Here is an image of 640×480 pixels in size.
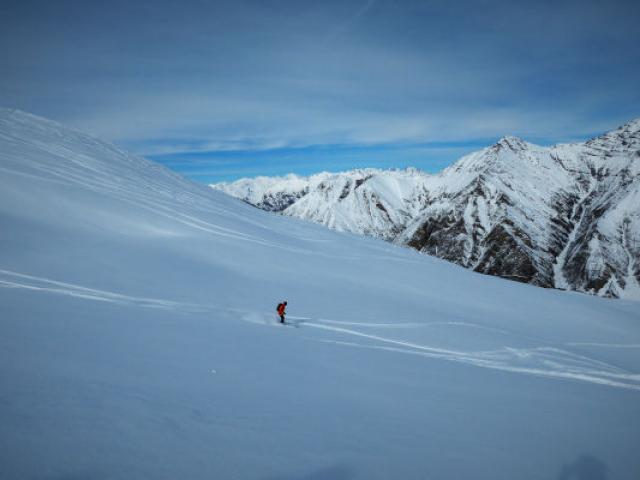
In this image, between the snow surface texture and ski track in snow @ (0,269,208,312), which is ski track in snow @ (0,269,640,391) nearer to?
ski track in snow @ (0,269,208,312)

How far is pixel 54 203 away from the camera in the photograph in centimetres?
1939

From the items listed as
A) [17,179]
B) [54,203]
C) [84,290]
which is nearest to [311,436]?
[84,290]

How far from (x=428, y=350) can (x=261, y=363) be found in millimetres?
6670

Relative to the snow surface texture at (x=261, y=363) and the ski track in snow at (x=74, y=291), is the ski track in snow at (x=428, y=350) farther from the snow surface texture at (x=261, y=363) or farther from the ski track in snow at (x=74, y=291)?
the snow surface texture at (x=261, y=363)

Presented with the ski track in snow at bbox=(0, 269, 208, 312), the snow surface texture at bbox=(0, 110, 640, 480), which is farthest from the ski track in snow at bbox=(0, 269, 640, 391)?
the snow surface texture at bbox=(0, 110, 640, 480)

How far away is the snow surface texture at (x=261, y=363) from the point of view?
17.5ft

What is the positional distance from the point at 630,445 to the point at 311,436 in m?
6.92

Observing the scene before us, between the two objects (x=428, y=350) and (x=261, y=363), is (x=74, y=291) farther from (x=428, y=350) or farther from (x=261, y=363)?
(x=428, y=350)

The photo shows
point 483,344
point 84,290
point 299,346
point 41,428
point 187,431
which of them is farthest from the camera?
point 483,344

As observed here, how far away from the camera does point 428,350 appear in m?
13.0

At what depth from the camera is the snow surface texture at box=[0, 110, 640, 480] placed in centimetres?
534

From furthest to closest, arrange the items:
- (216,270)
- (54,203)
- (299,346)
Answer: (54,203)
(216,270)
(299,346)

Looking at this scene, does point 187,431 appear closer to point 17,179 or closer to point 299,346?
point 299,346

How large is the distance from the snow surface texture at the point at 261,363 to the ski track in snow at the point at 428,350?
0.10 meters
